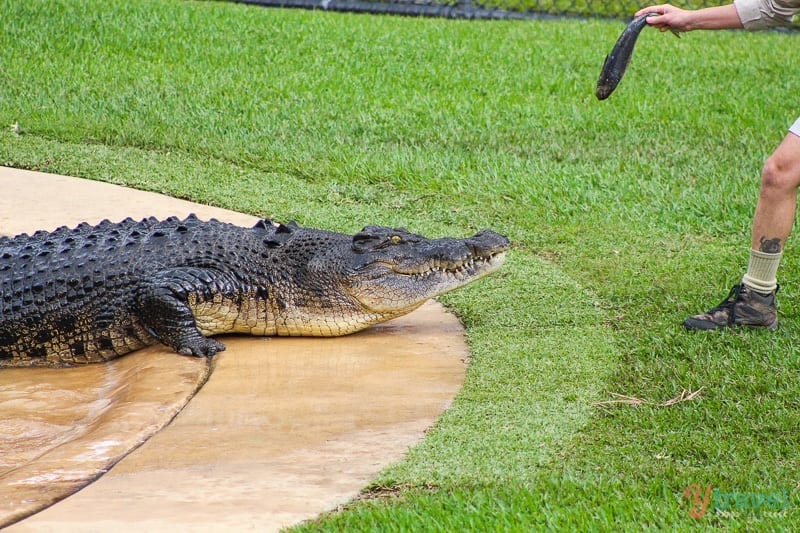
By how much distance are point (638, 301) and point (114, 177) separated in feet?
12.0

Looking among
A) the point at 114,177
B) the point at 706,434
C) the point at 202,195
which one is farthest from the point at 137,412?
the point at 114,177

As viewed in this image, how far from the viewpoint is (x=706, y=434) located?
3740mm

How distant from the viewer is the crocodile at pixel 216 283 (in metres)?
4.88

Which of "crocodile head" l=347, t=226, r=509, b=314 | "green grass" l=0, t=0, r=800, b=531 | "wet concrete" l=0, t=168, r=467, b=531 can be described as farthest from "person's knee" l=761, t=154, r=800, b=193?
"wet concrete" l=0, t=168, r=467, b=531

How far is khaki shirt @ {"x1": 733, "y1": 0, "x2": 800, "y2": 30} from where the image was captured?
4836 millimetres

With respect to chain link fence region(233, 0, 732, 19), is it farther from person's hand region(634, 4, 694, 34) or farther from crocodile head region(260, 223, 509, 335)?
crocodile head region(260, 223, 509, 335)

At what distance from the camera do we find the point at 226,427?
3.82 metres

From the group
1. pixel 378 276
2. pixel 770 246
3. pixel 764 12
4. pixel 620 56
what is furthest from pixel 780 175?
pixel 378 276

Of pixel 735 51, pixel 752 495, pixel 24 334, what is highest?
pixel 735 51

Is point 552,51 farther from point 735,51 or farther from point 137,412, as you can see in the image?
point 137,412

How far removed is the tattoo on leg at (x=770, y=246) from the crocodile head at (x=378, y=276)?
3.71ft

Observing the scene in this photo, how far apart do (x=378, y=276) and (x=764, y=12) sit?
2.09m

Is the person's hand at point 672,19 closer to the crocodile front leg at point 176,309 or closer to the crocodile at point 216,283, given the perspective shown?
the crocodile at point 216,283

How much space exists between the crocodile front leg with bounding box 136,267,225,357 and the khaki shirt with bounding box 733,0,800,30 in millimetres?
2644
